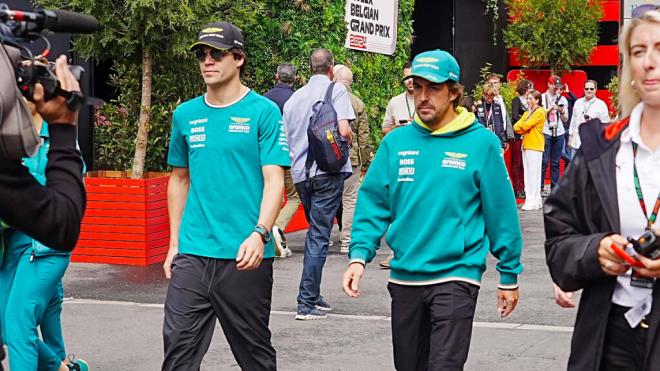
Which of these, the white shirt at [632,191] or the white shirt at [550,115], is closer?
the white shirt at [632,191]

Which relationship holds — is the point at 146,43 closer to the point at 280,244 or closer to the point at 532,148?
the point at 280,244

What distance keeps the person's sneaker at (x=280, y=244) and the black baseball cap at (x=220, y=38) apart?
4709 millimetres

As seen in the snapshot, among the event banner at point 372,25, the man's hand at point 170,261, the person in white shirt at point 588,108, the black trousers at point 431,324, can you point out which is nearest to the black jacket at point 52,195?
the black trousers at point 431,324

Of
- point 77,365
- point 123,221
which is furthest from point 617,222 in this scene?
point 123,221

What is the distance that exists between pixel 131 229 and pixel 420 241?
21.8ft

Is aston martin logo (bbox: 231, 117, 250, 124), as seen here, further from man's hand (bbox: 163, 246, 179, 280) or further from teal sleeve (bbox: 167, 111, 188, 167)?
man's hand (bbox: 163, 246, 179, 280)

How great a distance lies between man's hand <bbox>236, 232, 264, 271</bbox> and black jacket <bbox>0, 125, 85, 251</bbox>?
7.72 feet

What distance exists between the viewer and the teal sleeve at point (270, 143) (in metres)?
6.07

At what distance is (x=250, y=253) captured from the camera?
5.79m

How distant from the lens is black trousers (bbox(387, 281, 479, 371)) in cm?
540

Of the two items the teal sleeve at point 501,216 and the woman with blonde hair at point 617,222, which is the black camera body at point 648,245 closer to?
the woman with blonde hair at point 617,222

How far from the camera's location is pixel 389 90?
1741 cm

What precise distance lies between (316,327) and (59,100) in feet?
19.4

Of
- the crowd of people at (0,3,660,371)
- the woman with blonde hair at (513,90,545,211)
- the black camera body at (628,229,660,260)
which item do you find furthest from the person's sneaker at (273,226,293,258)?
the black camera body at (628,229,660,260)
